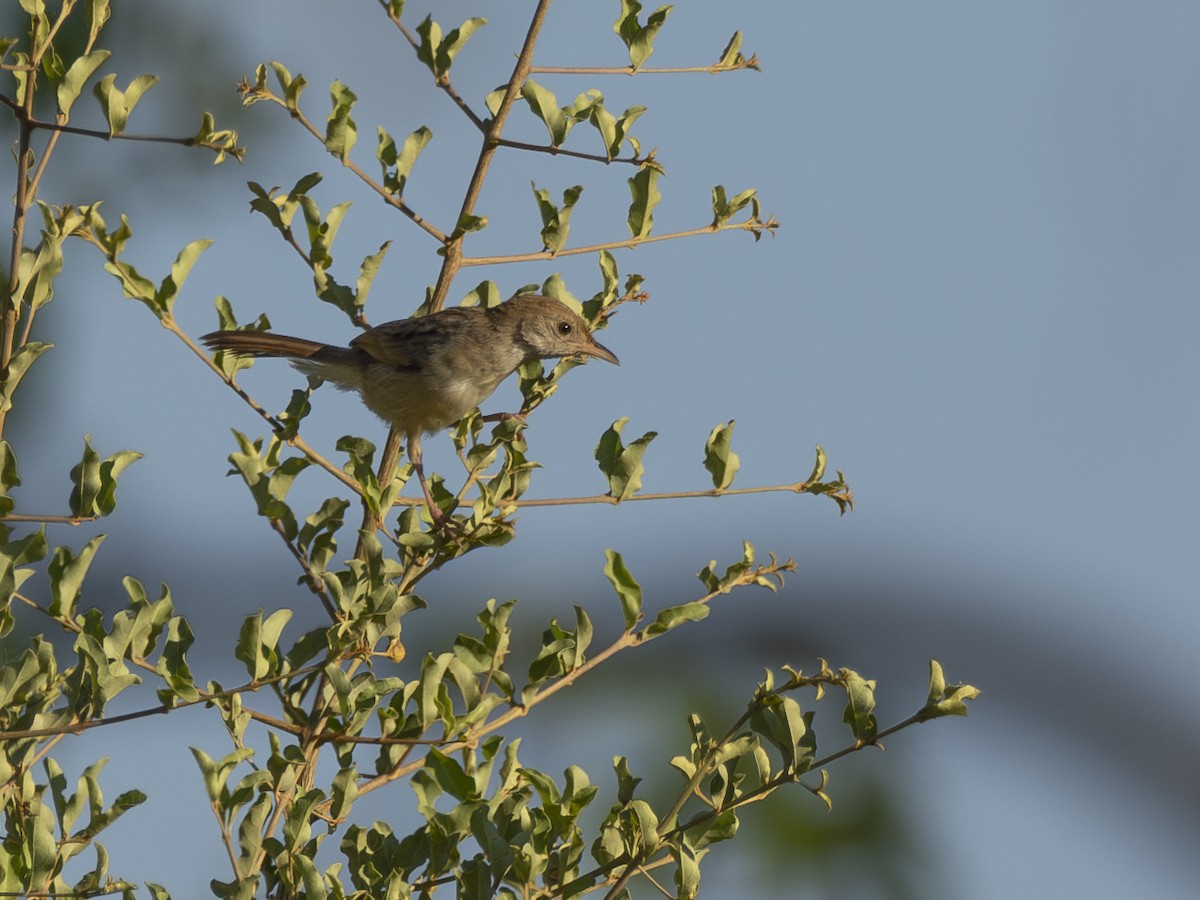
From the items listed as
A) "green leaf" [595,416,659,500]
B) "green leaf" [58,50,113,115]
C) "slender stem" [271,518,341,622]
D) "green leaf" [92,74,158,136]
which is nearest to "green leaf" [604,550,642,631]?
"green leaf" [595,416,659,500]

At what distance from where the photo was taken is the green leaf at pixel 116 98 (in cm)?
310

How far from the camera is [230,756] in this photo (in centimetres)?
282

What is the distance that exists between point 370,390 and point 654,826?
283 cm

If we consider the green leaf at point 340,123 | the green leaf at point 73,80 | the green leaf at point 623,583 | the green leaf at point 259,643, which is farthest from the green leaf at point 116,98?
the green leaf at point 623,583

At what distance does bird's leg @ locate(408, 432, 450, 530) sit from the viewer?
342 centimetres

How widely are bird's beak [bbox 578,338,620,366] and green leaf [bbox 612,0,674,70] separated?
1.62 m

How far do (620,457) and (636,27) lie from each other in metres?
1.19

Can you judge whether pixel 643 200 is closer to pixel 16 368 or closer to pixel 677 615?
pixel 677 615

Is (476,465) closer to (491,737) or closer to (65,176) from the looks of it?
(491,737)

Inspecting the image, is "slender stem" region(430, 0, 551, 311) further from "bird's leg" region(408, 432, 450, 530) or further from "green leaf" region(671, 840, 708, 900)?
"green leaf" region(671, 840, 708, 900)

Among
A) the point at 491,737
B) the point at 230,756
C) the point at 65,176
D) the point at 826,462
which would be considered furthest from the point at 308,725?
the point at 65,176

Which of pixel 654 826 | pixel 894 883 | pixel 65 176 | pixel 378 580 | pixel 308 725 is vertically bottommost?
pixel 894 883

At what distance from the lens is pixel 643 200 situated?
390cm

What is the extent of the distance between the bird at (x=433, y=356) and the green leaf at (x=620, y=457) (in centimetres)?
158
